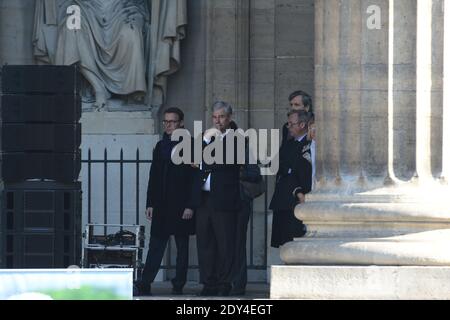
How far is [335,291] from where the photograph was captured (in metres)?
13.8

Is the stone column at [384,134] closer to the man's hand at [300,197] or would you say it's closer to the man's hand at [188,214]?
the man's hand at [300,197]

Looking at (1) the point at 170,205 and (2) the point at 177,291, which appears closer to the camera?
(2) the point at 177,291

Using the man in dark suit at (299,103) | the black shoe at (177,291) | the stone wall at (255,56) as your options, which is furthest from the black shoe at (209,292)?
the stone wall at (255,56)

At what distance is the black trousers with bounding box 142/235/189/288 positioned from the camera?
56.1 feet

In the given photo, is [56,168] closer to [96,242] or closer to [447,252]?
[96,242]

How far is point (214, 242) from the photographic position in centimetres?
1680

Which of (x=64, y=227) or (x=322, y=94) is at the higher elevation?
(x=322, y=94)

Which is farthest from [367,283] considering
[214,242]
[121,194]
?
[121,194]

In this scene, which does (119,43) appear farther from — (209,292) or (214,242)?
(209,292)

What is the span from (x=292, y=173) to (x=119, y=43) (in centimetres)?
367

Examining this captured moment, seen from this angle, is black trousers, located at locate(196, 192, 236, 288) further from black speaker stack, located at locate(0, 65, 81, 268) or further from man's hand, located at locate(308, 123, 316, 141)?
black speaker stack, located at locate(0, 65, 81, 268)

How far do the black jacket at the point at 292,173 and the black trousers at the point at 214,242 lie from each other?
0.45 metres
